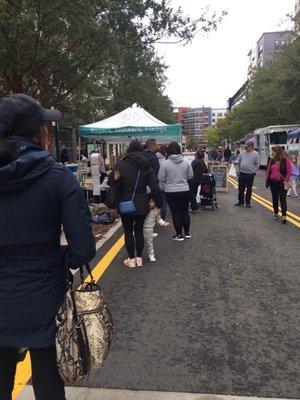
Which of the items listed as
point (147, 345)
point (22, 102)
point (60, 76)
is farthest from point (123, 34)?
point (22, 102)

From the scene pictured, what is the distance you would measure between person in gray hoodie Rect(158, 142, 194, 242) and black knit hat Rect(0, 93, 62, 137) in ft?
20.2

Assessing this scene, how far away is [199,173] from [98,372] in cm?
908

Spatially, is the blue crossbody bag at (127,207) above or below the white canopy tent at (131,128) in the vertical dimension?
below

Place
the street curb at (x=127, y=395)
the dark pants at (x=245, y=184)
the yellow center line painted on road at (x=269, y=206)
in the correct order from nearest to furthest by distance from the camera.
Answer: the street curb at (x=127, y=395) < the yellow center line painted on road at (x=269, y=206) < the dark pants at (x=245, y=184)

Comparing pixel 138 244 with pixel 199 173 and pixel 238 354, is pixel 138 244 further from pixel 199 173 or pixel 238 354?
pixel 199 173

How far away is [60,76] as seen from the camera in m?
10.8

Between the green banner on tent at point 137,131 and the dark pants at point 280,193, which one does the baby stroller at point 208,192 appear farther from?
the dark pants at point 280,193

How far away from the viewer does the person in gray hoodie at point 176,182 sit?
836 centimetres

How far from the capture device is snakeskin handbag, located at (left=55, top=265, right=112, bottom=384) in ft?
7.30

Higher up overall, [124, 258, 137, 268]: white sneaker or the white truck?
the white truck

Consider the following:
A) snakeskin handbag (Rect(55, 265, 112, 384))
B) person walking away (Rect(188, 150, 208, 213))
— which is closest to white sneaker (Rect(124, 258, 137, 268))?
snakeskin handbag (Rect(55, 265, 112, 384))

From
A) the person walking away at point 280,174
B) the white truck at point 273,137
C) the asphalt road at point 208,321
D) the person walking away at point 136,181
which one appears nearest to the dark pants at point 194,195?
the person walking away at point 280,174

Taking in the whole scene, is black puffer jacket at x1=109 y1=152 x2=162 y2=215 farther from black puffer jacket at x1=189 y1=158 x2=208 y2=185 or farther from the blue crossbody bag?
black puffer jacket at x1=189 y1=158 x2=208 y2=185

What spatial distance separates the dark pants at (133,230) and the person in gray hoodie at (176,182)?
172cm
